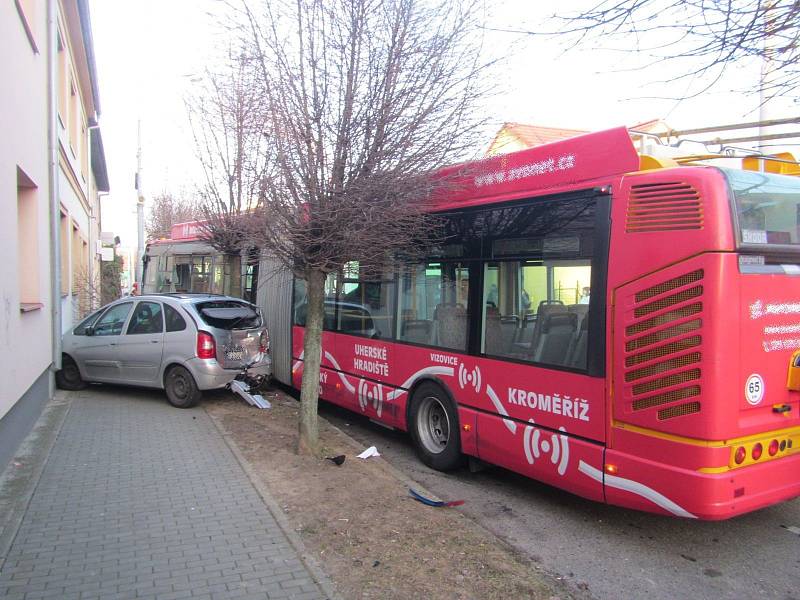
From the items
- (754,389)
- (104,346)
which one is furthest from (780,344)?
(104,346)

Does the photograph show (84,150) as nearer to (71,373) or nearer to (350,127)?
(71,373)

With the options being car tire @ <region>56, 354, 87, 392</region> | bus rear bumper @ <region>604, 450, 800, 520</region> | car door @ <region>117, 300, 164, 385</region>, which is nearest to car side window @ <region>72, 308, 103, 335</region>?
car tire @ <region>56, 354, 87, 392</region>

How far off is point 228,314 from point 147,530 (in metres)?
4.48

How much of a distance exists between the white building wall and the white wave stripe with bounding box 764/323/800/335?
5.80 m

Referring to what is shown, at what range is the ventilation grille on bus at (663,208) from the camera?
3846mm

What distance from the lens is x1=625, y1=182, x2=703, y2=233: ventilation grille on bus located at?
385cm

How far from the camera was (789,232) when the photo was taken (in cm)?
420

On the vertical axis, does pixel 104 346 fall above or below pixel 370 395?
above

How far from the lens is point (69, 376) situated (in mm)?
8953

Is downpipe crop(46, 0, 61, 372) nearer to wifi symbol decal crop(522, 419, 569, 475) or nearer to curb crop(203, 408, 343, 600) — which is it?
curb crop(203, 408, 343, 600)

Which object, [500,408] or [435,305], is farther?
[435,305]

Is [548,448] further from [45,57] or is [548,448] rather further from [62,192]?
[62,192]

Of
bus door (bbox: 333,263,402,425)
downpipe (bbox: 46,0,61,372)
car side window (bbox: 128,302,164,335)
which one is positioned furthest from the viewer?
car side window (bbox: 128,302,164,335)

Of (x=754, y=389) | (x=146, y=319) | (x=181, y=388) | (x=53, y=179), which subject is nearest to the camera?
(x=754, y=389)
